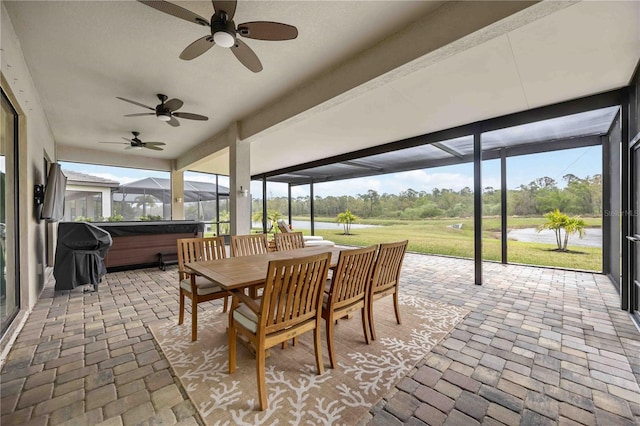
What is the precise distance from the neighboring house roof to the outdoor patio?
529 cm

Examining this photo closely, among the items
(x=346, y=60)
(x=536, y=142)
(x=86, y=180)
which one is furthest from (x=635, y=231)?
(x=86, y=180)

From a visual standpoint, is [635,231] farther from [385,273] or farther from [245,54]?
[245,54]

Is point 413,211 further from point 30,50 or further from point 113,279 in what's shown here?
point 30,50

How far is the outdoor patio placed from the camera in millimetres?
1562

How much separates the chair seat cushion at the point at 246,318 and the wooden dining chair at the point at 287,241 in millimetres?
1742

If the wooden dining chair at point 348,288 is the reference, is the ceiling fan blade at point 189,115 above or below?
above

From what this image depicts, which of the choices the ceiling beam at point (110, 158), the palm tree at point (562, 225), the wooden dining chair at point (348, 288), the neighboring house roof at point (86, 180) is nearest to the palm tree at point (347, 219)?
the palm tree at point (562, 225)

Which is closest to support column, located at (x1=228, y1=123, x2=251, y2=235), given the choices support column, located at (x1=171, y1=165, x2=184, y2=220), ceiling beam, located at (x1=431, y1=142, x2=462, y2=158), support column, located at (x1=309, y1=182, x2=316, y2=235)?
ceiling beam, located at (x1=431, y1=142, x2=462, y2=158)

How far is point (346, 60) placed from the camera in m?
2.96

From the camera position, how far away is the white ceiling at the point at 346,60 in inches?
85.3

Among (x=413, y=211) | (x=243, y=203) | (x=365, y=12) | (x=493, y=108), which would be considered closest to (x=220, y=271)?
(x=365, y=12)

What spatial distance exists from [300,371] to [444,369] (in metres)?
1.10

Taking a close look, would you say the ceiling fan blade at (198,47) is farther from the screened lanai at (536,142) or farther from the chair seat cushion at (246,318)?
the screened lanai at (536,142)

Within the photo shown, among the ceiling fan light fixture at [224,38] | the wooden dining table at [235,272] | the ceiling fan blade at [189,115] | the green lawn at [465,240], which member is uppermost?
the ceiling fan blade at [189,115]
